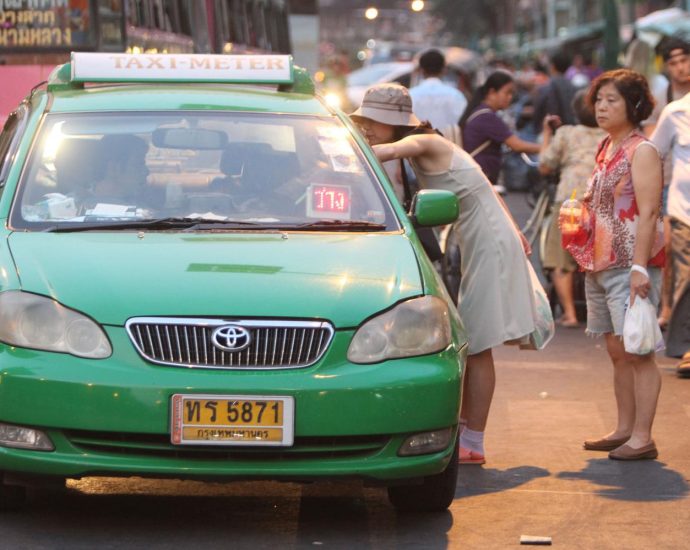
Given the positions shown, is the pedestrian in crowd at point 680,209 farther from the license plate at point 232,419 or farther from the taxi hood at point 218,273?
the license plate at point 232,419

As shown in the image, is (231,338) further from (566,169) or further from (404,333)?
(566,169)

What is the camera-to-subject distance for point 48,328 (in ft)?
18.8

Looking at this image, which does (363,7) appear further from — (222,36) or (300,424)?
(300,424)

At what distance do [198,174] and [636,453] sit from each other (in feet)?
7.59

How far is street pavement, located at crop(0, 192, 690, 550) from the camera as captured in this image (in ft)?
19.5

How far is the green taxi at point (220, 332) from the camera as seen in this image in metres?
5.63

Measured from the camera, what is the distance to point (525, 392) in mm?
Answer: 9430

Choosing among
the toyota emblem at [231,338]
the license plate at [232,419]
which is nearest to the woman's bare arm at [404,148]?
the toyota emblem at [231,338]

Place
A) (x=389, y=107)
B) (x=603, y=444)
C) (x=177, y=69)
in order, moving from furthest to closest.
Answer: (x=603, y=444), (x=177, y=69), (x=389, y=107)

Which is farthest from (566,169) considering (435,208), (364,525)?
(364,525)

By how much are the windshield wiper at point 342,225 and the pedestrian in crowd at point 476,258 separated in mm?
782

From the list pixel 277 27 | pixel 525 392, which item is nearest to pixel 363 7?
pixel 277 27

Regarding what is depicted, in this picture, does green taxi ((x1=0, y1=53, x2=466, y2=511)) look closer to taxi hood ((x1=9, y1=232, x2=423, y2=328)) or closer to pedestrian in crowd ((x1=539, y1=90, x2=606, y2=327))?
taxi hood ((x1=9, y1=232, x2=423, y2=328))

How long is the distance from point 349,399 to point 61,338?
968 mm
